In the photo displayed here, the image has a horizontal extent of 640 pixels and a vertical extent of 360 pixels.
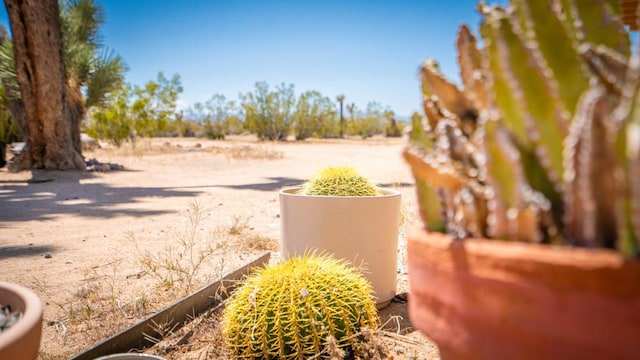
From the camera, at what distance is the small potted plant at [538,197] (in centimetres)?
57

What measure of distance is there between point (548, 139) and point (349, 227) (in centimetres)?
171

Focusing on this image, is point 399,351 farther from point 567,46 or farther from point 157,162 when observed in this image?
point 157,162

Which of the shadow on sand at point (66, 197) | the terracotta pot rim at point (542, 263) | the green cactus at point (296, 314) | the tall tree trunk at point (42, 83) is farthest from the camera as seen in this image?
the tall tree trunk at point (42, 83)

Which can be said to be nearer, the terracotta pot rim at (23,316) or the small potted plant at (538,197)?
the small potted plant at (538,197)

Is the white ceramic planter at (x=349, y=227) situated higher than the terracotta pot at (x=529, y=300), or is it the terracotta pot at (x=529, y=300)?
the terracotta pot at (x=529, y=300)

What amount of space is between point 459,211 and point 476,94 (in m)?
0.22

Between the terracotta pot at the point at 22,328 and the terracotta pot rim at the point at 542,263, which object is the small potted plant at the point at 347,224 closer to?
the terracotta pot at the point at 22,328

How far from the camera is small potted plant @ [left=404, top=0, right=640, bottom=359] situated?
0.57 metres

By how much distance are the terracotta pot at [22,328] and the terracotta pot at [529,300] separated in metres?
0.82

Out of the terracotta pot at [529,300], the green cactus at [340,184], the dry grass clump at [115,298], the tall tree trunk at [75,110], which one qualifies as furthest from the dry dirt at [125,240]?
the tall tree trunk at [75,110]

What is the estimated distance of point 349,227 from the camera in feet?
7.73

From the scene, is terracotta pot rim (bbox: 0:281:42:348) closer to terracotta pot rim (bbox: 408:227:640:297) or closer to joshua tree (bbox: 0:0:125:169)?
terracotta pot rim (bbox: 408:227:640:297)

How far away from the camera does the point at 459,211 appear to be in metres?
0.79

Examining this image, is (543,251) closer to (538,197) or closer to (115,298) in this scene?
(538,197)
